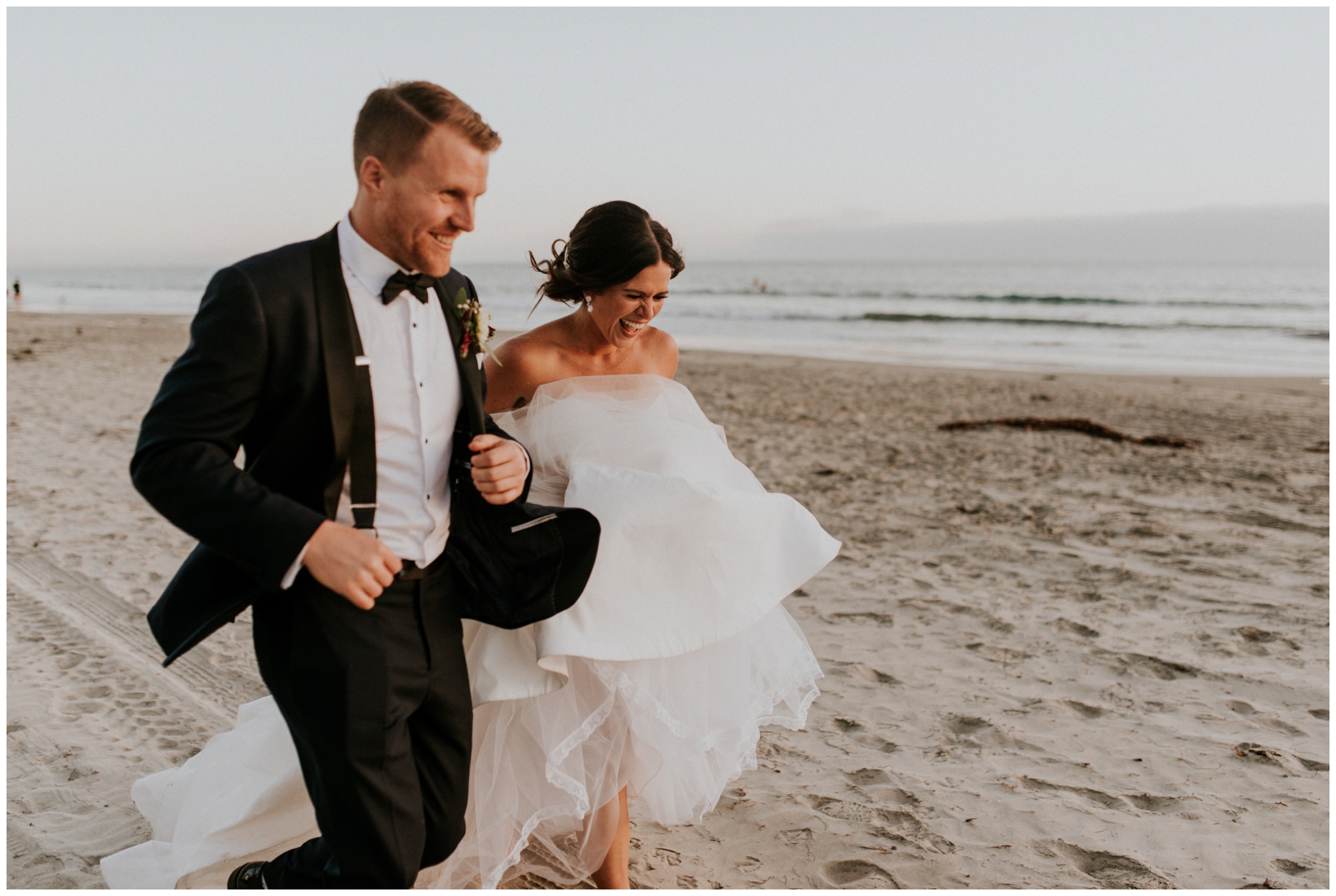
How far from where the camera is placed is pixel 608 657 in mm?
2305

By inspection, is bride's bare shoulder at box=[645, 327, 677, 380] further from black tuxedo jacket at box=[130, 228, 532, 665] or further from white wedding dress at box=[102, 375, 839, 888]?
black tuxedo jacket at box=[130, 228, 532, 665]

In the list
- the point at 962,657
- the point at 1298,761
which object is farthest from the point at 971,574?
the point at 1298,761

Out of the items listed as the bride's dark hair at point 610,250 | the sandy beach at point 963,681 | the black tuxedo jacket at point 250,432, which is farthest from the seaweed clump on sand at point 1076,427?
the black tuxedo jacket at point 250,432

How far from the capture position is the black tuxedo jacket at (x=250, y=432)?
1704mm

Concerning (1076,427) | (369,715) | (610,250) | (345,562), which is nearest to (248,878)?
(369,715)

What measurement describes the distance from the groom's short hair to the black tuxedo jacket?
0.22 meters

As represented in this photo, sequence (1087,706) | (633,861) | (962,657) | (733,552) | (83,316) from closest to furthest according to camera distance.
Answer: (733,552) < (633,861) < (1087,706) < (962,657) < (83,316)

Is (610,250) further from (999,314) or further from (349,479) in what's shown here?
(999,314)

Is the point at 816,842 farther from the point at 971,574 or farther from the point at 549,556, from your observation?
the point at 971,574

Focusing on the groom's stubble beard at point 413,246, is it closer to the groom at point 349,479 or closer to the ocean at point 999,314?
the groom at point 349,479

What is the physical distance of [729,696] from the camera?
261cm

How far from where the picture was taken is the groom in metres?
1.73

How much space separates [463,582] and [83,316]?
32679 mm

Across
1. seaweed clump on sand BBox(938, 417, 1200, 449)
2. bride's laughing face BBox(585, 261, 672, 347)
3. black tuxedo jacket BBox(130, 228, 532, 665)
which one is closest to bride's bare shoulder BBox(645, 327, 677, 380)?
bride's laughing face BBox(585, 261, 672, 347)
